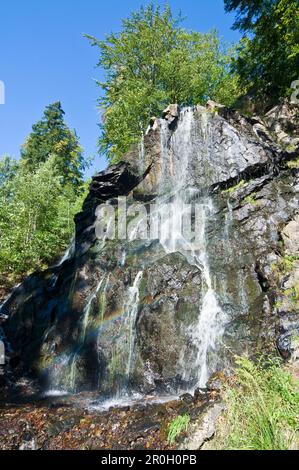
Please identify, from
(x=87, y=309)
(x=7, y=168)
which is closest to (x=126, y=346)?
(x=87, y=309)

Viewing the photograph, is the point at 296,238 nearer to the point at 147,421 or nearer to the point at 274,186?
the point at 274,186

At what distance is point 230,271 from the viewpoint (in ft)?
35.1

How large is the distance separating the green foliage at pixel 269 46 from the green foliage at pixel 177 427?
44.7ft

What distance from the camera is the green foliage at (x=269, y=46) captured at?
546 inches

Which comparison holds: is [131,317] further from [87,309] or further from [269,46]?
[269,46]

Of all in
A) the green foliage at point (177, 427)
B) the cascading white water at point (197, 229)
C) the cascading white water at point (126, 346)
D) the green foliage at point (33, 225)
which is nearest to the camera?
the green foliage at point (177, 427)

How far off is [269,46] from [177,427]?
51.6 feet

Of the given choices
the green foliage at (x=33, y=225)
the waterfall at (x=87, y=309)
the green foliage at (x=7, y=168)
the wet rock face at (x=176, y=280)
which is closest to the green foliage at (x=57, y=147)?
the green foliage at (x=7, y=168)

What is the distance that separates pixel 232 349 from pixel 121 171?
9601mm

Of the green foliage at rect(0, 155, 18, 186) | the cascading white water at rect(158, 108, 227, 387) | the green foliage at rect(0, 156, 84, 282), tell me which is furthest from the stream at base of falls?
the green foliage at rect(0, 155, 18, 186)

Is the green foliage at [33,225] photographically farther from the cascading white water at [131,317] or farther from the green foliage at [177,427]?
the green foliage at [177,427]

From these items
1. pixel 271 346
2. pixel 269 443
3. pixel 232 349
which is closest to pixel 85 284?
pixel 232 349

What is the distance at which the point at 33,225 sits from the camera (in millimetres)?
20453

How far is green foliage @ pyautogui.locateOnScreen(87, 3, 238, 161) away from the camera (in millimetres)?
20156
